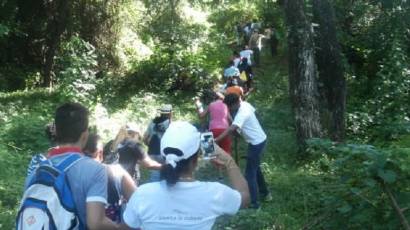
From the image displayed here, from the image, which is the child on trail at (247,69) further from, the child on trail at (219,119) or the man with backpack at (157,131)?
the man with backpack at (157,131)

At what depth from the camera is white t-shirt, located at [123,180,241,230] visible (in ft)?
9.88

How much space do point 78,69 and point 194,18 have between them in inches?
328

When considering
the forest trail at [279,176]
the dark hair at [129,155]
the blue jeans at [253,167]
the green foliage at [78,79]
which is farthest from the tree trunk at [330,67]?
the dark hair at [129,155]

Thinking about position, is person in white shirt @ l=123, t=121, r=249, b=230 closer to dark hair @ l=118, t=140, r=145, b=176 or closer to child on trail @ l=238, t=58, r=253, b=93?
dark hair @ l=118, t=140, r=145, b=176

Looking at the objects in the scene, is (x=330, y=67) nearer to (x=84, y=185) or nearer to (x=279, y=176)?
(x=279, y=176)

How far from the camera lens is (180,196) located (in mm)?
3023

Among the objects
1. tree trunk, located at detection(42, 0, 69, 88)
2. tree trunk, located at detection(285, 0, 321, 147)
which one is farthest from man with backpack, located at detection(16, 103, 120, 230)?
tree trunk, located at detection(42, 0, 69, 88)

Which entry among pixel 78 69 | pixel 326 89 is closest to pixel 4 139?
pixel 78 69

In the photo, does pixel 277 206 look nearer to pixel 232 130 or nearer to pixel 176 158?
pixel 232 130

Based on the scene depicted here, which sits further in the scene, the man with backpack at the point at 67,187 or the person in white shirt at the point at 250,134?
the person in white shirt at the point at 250,134

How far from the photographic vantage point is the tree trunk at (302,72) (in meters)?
10.4

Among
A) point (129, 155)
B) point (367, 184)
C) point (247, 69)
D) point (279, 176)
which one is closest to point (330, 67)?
point (279, 176)

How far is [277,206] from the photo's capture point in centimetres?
809

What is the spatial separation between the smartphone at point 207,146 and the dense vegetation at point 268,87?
1.32 m
